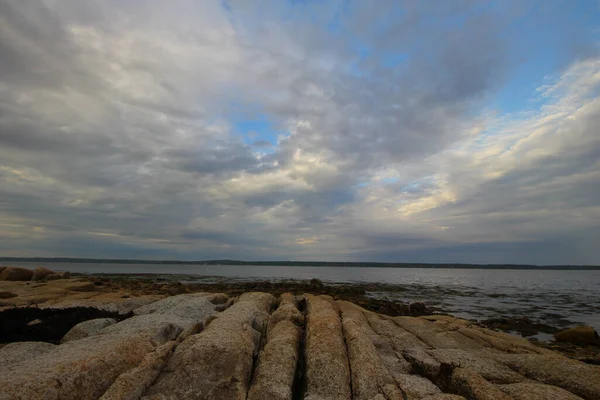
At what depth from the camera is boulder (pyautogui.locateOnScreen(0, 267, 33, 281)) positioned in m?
37.1

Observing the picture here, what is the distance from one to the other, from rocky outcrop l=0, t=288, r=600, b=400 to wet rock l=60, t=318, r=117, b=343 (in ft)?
0.33

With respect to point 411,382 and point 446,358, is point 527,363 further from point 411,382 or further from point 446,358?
point 411,382

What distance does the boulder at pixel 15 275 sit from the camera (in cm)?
3712

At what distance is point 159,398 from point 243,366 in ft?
6.45

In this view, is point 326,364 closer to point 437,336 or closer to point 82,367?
point 82,367

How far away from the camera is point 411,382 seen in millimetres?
8320

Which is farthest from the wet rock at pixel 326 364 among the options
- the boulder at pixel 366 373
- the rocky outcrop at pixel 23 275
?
the rocky outcrop at pixel 23 275

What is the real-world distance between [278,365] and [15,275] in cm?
4212

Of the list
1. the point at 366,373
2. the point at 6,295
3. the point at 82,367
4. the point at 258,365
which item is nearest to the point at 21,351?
the point at 82,367

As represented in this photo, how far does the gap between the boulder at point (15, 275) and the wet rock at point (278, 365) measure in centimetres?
3938

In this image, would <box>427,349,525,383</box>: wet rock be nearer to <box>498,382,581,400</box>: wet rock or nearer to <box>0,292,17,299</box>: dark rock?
<box>498,382,581,400</box>: wet rock

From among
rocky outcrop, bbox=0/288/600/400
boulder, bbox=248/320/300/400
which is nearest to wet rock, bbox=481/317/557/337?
rocky outcrop, bbox=0/288/600/400

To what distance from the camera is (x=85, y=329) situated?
12.2 metres

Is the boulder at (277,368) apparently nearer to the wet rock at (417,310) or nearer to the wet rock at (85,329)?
the wet rock at (85,329)
